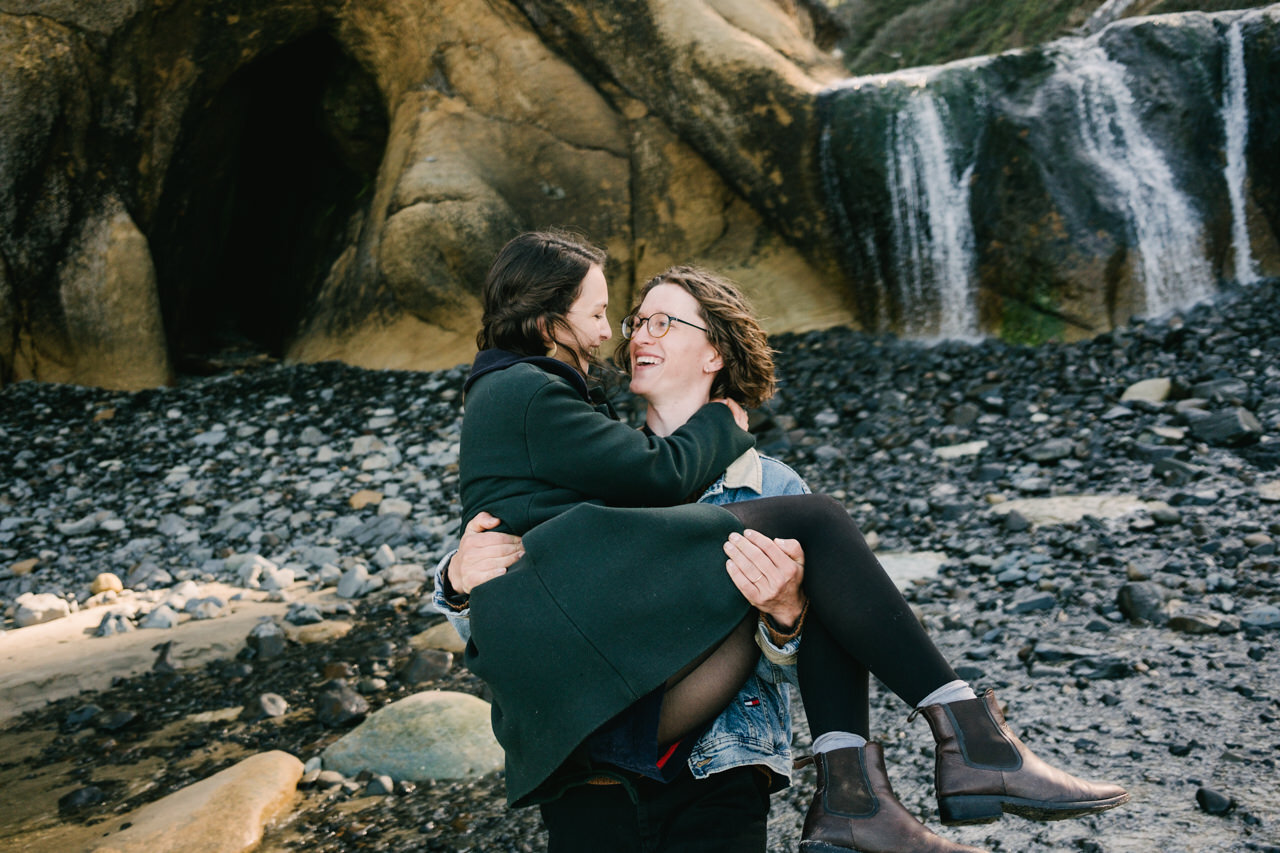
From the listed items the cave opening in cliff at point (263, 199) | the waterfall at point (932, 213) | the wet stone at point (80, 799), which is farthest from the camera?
the cave opening in cliff at point (263, 199)

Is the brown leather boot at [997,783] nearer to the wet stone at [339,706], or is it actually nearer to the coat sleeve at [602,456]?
the coat sleeve at [602,456]

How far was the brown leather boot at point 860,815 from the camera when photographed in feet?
5.77

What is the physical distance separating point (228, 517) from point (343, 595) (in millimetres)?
2062

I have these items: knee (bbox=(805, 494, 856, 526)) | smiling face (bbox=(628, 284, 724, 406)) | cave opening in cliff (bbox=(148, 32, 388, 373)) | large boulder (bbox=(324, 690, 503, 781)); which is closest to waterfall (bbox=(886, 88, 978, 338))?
cave opening in cliff (bbox=(148, 32, 388, 373))


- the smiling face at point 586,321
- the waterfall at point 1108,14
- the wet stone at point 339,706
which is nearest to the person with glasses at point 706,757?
the smiling face at point 586,321

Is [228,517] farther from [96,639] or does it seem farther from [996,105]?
[996,105]

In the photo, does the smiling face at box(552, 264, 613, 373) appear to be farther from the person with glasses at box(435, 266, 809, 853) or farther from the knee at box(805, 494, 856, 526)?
the knee at box(805, 494, 856, 526)

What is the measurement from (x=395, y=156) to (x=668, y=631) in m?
10.4

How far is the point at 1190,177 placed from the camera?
30.1ft

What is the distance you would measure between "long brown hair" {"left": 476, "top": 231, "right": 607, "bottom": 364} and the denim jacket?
536 millimetres

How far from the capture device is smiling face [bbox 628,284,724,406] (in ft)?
7.98

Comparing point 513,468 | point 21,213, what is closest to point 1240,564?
point 513,468

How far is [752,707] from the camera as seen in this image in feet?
6.84

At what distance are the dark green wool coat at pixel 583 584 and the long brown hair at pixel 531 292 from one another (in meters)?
0.29
